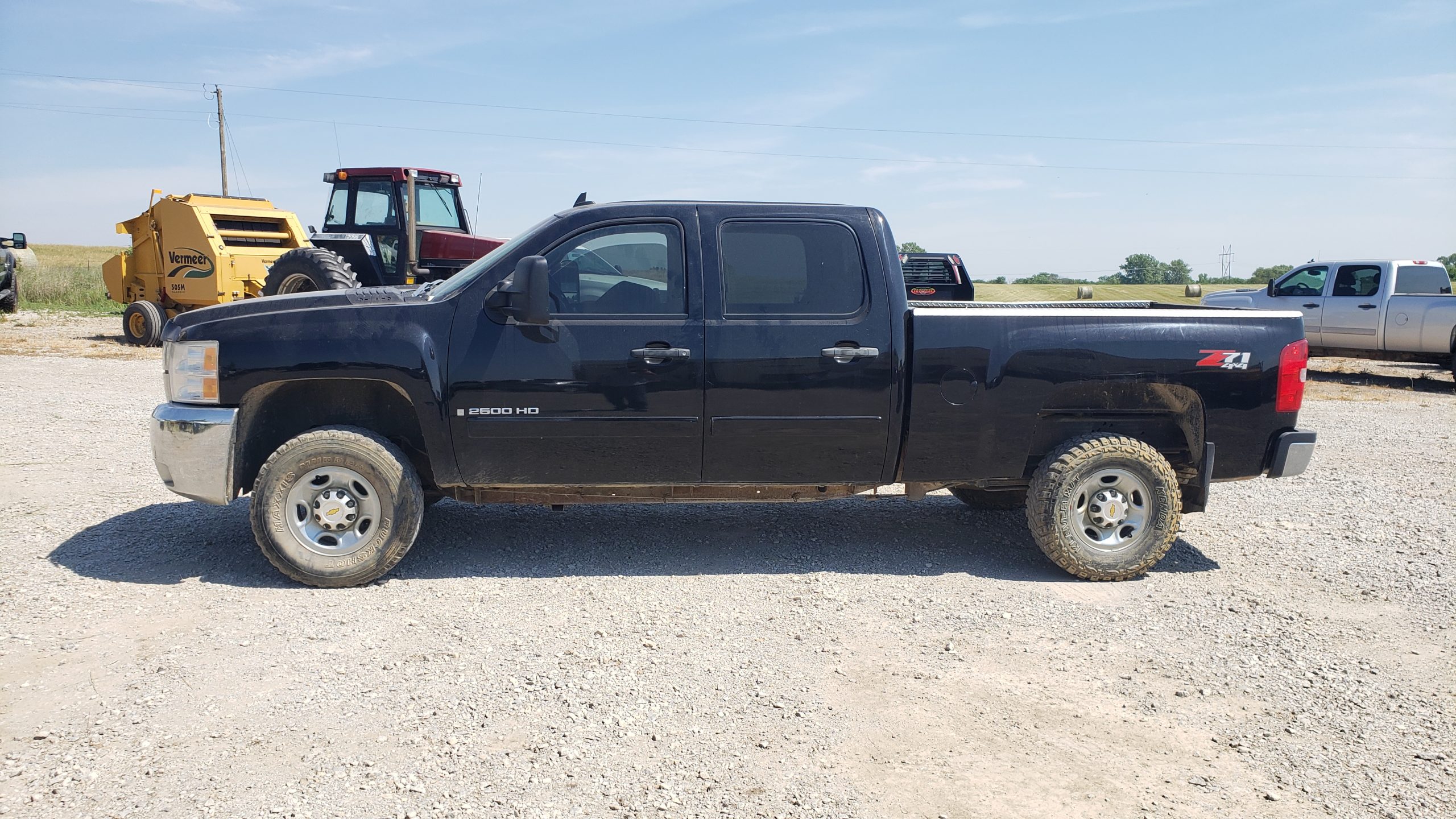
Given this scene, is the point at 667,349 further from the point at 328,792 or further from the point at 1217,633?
the point at 1217,633

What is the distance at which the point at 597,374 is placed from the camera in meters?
4.98

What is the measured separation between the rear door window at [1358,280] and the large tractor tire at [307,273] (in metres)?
15.6

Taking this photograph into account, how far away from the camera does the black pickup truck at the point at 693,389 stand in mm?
4984

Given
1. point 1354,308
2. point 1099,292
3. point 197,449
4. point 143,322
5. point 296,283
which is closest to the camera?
point 197,449

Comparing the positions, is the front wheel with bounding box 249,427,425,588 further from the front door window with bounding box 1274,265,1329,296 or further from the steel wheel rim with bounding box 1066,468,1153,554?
the front door window with bounding box 1274,265,1329,296

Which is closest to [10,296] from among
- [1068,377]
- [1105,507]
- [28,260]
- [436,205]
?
[28,260]

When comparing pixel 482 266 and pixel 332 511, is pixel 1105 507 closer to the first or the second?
pixel 482 266

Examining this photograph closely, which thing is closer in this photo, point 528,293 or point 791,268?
point 528,293

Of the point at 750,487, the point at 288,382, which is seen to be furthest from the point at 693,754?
the point at 288,382

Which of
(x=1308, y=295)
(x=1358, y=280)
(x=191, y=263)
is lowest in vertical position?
(x=1308, y=295)

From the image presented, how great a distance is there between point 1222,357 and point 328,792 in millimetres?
4623

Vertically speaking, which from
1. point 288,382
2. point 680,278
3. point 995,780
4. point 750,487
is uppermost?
point 680,278

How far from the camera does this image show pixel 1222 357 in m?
5.21

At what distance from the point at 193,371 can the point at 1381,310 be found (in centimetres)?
1701
